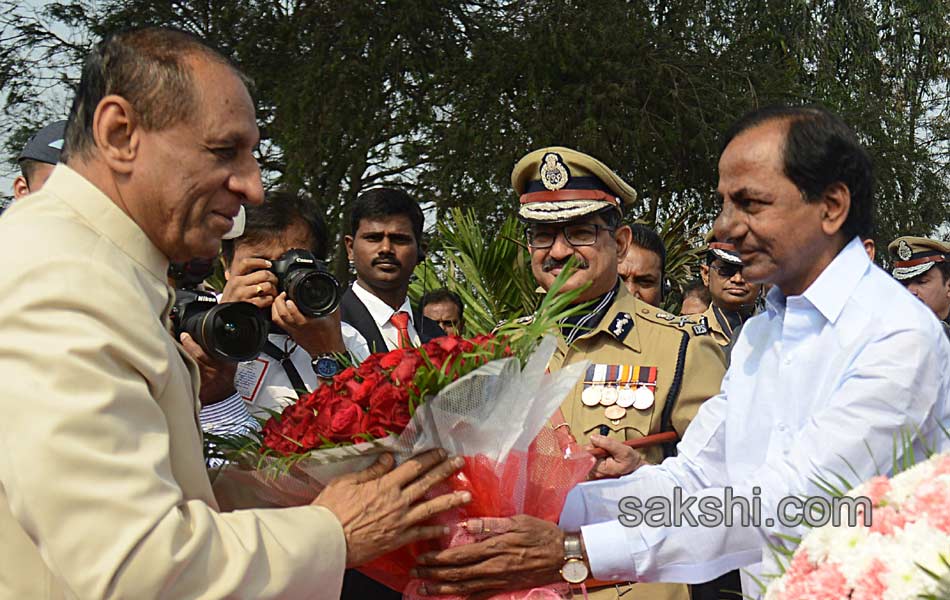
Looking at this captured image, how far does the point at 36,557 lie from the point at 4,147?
11767mm

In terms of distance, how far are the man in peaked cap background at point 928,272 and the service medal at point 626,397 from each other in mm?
5393

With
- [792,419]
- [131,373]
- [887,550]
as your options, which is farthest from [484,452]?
[887,550]

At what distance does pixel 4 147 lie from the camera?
12539 millimetres

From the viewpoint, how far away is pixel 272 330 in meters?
3.74

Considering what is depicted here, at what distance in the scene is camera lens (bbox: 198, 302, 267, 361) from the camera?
2916mm

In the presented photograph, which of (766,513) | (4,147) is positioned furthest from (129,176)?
(4,147)

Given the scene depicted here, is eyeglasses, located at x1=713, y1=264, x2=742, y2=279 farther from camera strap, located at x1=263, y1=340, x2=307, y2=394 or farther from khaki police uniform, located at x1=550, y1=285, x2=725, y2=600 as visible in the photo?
camera strap, located at x1=263, y1=340, x2=307, y2=394

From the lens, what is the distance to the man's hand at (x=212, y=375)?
3084 millimetres

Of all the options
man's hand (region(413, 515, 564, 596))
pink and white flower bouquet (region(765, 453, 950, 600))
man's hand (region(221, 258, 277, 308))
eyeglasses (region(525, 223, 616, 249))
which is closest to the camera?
pink and white flower bouquet (region(765, 453, 950, 600))

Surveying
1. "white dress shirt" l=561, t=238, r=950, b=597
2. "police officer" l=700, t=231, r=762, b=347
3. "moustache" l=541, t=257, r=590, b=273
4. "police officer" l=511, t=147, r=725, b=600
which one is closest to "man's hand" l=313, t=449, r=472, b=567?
"white dress shirt" l=561, t=238, r=950, b=597

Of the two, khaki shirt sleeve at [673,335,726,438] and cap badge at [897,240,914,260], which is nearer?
khaki shirt sleeve at [673,335,726,438]

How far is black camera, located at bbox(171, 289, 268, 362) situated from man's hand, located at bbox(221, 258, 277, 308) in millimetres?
384

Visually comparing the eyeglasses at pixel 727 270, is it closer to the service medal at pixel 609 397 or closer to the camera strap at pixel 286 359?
the service medal at pixel 609 397

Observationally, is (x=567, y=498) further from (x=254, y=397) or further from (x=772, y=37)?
(x=772, y=37)
